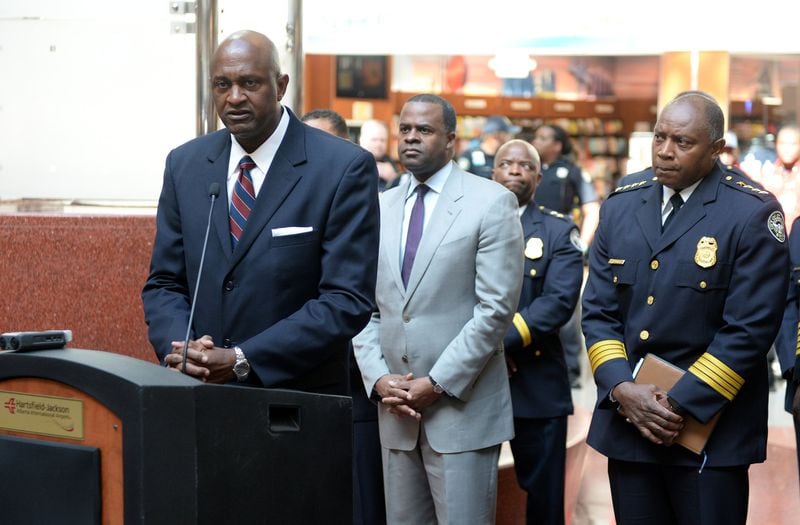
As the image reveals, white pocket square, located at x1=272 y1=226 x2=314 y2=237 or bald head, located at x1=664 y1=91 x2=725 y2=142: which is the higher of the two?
bald head, located at x1=664 y1=91 x2=725 y2=142

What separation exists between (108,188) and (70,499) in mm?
2409

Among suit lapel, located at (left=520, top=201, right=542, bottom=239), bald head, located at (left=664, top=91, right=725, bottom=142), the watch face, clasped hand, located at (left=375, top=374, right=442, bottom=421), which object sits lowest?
clasped hand, located at (left=375, top=374, right=442, bottom=421)

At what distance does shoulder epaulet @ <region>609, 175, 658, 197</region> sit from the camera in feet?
11.1

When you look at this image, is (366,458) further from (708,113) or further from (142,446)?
(142,446)

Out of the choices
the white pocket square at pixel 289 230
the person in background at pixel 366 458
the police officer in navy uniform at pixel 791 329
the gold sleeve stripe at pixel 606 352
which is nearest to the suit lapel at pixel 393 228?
the person in background at pixel 366 458

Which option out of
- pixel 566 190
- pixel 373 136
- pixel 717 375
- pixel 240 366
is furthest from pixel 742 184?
pixel 566 190

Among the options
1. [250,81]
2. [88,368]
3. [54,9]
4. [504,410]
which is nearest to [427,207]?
[504,410]

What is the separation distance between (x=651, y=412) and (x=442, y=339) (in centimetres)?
79

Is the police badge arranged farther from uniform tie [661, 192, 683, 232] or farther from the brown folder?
the brown folder

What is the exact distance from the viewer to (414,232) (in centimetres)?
375

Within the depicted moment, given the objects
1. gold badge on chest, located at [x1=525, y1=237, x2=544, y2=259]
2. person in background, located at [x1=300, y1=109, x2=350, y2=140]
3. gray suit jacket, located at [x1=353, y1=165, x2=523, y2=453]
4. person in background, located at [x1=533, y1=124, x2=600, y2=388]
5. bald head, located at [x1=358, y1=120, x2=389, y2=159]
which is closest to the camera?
gray suit jacket, located at [x1=353, y1=165, x2=523, y2=453]

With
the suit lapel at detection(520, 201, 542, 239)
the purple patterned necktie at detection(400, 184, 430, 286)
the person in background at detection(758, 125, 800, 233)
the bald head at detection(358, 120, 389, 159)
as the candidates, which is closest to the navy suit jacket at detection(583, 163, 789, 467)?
the purple patterned necktie at detection(400, 184, 430, 286)

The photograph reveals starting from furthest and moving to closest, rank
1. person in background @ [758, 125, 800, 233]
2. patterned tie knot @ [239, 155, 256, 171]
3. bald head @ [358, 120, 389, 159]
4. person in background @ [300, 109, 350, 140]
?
person in background @ [758, 125, 800, 233] < bald head @ [358, 120, 389, 159] < person in background @ [300, 109, 350, 140] < patterned tie knot @ [239, 155, 256, 171]

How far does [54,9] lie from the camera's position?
4137 millimetres
